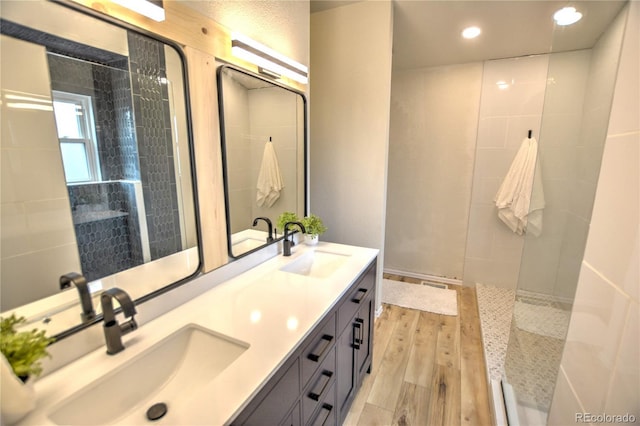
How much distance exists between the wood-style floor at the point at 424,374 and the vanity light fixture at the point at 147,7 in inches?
85.2

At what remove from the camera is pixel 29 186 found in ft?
2.65

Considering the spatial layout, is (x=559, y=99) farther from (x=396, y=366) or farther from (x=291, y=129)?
(x=396, y=366)

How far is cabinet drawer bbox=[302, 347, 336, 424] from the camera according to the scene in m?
1.14

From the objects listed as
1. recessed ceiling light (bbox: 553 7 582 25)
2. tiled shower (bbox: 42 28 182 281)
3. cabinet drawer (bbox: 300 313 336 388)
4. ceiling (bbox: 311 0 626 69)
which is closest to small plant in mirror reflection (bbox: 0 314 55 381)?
tiled shower (bbox: 42 28 182 281)

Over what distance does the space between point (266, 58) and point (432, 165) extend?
246 cm

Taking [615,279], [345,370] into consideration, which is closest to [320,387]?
[345,370]

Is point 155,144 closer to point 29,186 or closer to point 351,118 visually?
point 29,186

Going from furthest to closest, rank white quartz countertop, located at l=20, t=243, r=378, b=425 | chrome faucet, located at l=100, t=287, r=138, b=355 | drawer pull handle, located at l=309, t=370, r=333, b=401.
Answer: drawer pull handle, located at l=309, t=370, r=333, b=401 < chrome faucet, located at l=100, t=287, r=138, b=355 < white quartz countertop, located at l=20, t=243, r=378, b=425

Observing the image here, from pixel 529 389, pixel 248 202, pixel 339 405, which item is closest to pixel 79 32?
pixel 248 202

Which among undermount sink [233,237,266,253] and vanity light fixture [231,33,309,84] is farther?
undermount sink [233,237,266,253]

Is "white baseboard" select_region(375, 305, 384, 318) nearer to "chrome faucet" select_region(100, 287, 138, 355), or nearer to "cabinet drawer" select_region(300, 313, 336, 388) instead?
"cabinet drawer" select_region(300, 313, 336, 388)

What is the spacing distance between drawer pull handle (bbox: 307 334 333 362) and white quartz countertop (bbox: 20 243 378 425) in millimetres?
127

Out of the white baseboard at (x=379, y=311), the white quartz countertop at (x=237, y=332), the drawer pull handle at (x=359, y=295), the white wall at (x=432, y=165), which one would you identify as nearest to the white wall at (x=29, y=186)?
the white quartz countertop at (x=237, y=332)

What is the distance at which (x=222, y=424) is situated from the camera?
713 millimetres
